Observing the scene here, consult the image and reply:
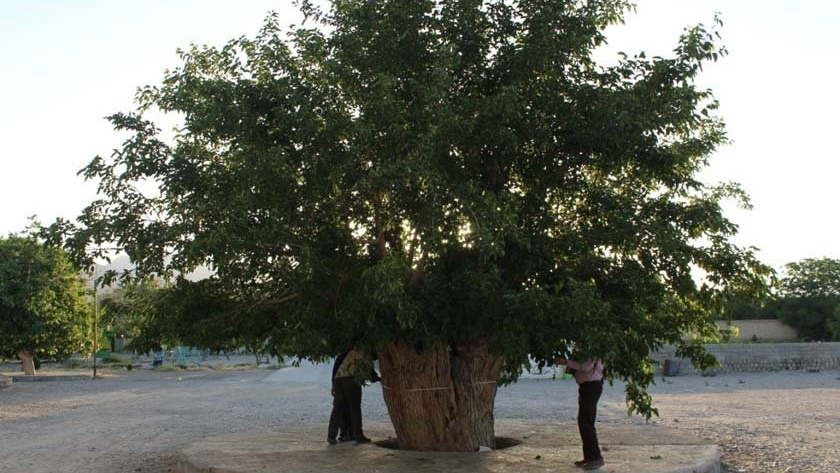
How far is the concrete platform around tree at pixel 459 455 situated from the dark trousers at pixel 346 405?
11.0 inches

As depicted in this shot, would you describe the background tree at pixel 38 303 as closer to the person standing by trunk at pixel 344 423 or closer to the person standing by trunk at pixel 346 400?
the person standing by trunk at pixel 344 423

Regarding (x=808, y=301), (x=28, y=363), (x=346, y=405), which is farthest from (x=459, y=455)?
(x=808, y=301)

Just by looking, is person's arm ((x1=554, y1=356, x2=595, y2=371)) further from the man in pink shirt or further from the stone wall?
the stone wall

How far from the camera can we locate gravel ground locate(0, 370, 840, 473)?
37.6ft

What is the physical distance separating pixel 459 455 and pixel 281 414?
373 inches

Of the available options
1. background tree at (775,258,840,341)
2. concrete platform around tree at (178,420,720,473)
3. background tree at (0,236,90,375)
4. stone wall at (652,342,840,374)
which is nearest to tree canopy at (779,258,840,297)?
background tree at (775,258,840,341)

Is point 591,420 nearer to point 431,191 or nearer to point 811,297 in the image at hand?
point 431,191

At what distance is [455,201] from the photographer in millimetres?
8422

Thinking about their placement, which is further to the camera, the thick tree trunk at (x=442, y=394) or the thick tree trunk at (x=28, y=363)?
the thick tree trunk at (x=28, y=363)

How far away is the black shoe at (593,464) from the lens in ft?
29.3

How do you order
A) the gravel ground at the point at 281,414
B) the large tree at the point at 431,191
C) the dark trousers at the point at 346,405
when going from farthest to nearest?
the gravel ground at the point at 281,414, the dark trousers at the point at 346,405, the large tree at the point at 431,191

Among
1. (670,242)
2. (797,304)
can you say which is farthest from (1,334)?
(797,304)

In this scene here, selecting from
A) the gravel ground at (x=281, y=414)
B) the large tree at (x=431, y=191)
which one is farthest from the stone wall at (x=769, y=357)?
the large tree at (x=431, y=191)

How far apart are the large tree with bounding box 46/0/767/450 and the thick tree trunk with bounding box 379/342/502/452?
0.07 m
